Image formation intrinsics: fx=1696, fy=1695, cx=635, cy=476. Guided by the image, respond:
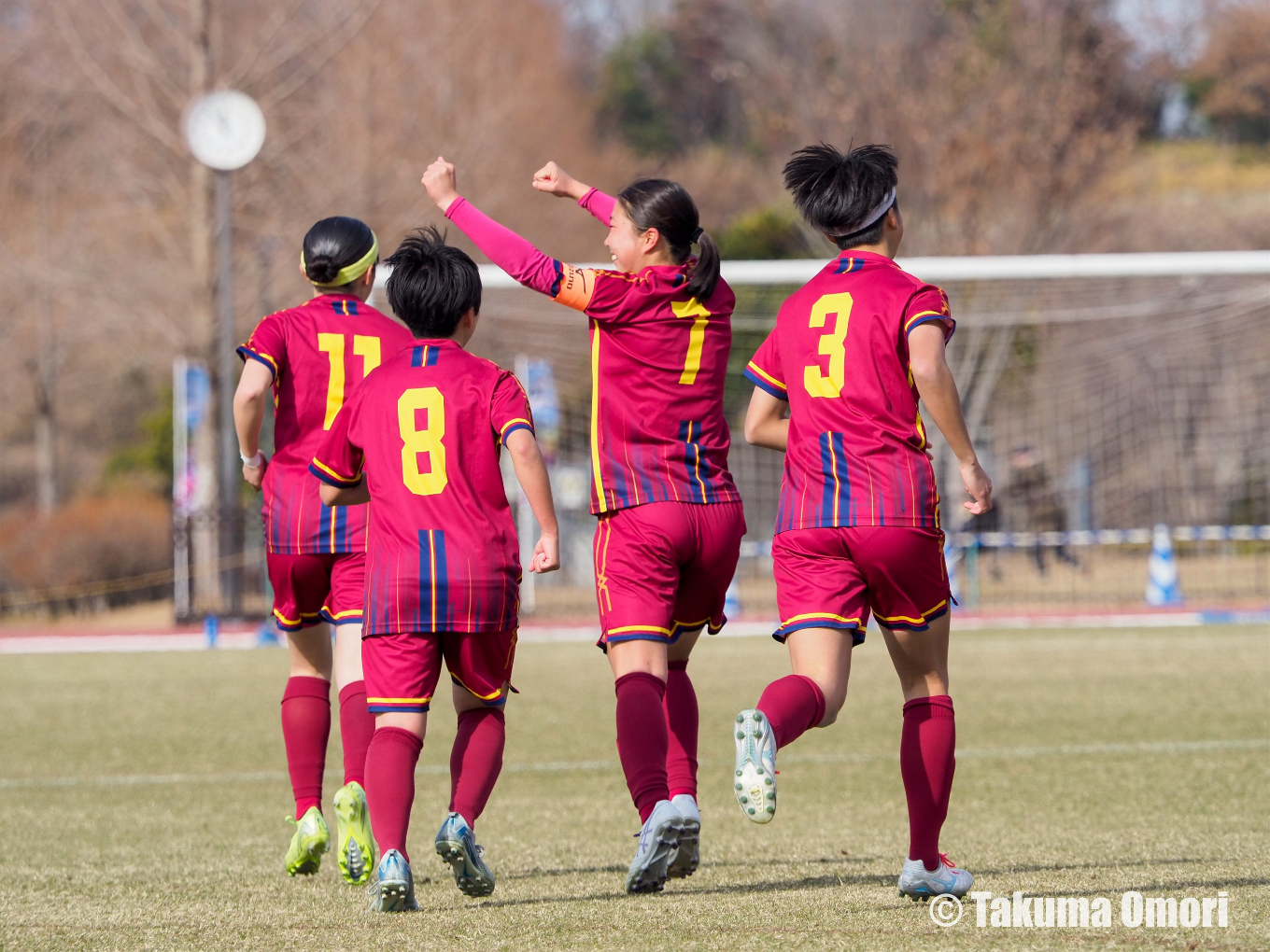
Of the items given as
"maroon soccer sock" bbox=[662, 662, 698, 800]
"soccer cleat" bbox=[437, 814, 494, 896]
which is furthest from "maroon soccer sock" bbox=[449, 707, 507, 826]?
"maroon soccer sock" bbox=[662, 662, 698, 800]

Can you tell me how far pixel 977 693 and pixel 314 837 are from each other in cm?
658

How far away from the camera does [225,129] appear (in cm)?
1925

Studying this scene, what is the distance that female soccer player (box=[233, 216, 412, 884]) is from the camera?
548 cm

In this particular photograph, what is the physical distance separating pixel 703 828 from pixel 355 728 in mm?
1635

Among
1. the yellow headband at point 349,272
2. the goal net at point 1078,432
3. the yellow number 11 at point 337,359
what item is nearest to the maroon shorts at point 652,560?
the yellow number 11 at point 337,359

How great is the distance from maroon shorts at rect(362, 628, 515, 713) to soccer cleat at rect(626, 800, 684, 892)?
72cm

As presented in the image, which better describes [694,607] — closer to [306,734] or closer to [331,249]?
[306,734]

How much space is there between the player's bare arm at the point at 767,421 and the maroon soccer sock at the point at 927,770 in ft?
2.73

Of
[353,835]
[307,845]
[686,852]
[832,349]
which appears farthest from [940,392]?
[307,845]

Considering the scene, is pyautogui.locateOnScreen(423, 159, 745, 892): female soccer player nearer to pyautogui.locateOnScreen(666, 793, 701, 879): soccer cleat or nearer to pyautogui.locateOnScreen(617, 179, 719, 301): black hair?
pyautogui.locateOnScreen(617, 179, 719, 301): black hair

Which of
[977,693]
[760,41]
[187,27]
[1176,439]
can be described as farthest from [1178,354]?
[760,41]

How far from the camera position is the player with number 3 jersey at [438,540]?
15.1ft

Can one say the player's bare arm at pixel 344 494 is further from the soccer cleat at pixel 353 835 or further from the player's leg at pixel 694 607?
the player's leg at pixel 694 607

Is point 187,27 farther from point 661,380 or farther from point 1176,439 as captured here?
point 661,380
